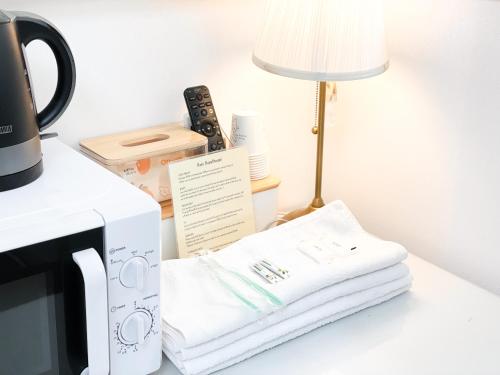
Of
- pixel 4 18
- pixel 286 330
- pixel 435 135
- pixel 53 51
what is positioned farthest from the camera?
pixel 435 135

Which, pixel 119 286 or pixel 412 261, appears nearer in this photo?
pixel 119 286

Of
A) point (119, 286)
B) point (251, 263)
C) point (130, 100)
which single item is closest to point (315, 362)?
point (251, 263)

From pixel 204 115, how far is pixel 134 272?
46 cm

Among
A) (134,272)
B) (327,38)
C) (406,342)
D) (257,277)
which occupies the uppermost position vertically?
(327,38)

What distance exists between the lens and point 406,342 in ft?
3.39

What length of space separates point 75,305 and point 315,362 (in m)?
0.38

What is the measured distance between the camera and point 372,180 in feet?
4.66

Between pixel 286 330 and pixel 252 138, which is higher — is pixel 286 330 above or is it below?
below

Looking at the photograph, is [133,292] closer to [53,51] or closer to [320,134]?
[53,51]

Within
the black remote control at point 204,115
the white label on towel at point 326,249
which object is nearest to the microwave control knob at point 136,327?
the white label on towel at point 326,249

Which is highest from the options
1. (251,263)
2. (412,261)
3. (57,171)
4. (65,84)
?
(65,84)

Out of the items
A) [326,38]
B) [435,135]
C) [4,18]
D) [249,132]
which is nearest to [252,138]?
[249,132]

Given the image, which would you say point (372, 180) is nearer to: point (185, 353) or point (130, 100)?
point (130, 100)

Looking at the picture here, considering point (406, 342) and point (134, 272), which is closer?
point (134, 272)
